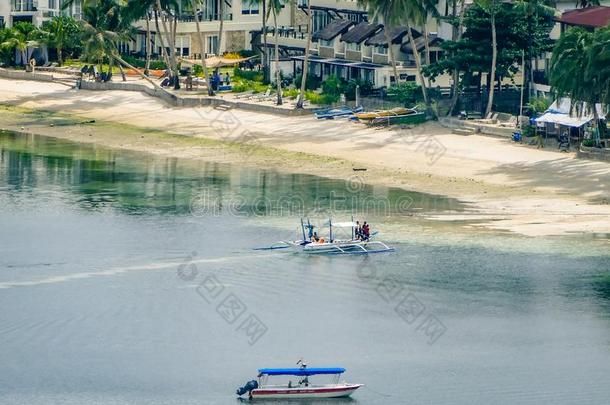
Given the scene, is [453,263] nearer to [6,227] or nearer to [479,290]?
[479,290]

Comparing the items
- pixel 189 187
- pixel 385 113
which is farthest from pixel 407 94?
pixel 189 187

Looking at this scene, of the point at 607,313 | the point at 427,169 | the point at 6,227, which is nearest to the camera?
the point at 607,313

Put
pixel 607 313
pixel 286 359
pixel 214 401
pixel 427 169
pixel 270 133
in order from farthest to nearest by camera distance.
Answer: pixel 270 133, pixel 427 169, pixel 607 313, pixel 286 359, pixel 214 401

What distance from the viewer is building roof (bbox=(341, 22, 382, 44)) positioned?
126 metres

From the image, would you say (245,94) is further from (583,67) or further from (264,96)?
(583,67)

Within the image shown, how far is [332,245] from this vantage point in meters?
75.0

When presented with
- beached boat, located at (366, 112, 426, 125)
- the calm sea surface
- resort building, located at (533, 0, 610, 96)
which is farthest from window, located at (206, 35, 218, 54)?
the calm sea surface

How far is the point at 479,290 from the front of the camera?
67.4 metres

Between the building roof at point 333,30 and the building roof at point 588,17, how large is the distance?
83.4 feet

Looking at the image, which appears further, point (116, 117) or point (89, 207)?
point (116, 117)

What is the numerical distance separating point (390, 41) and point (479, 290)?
5057 centimetres

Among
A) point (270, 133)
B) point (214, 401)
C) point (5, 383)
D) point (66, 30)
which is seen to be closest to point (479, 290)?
point (214, 401)

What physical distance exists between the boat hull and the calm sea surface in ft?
1.88

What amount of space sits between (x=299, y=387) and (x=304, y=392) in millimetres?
270
